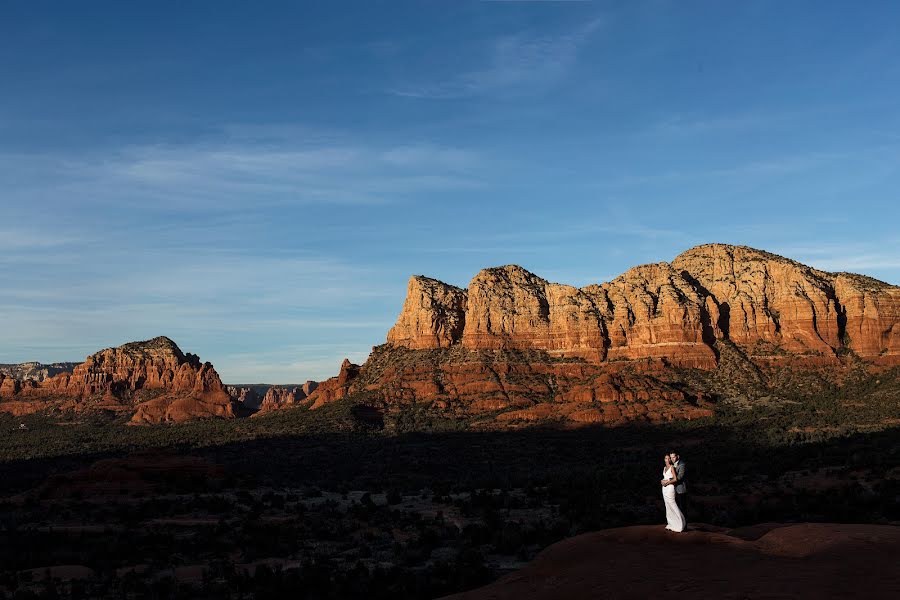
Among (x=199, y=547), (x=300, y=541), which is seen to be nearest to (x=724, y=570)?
(x=300, y=541)

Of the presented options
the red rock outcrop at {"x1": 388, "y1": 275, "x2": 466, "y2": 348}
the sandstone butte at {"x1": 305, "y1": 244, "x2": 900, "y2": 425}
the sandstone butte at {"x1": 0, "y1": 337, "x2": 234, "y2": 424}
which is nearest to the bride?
the sandstone butte at {"x1": 305, "y1": 244, "x2": 900, "y2": 425}

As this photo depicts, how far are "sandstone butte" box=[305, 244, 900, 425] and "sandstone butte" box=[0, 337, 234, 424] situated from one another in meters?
36.7

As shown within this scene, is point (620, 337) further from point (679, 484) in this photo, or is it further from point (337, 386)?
point (679, 484)

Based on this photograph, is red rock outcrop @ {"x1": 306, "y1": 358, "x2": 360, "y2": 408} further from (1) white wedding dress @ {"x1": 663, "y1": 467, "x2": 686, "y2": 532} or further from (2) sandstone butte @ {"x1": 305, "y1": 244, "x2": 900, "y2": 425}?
(1) white wedding dress @ {"x1": 663, "y1": 467, "x2": 686, "y2": 532}

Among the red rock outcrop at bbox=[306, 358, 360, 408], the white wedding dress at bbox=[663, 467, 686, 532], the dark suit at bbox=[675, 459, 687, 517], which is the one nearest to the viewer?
the white wedding dress at bbox=[663, 467, 686, 532]

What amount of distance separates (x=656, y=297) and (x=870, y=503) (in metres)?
96.8

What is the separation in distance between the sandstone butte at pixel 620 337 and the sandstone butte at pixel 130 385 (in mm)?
36732

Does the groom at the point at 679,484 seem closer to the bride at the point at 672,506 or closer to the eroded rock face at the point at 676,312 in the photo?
the bride at the point at 672,506

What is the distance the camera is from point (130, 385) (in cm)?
16988

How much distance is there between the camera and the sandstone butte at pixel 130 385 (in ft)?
500

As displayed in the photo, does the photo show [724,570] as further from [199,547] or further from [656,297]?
[656,297]

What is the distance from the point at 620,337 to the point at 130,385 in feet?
383

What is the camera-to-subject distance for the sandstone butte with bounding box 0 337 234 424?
152250mm

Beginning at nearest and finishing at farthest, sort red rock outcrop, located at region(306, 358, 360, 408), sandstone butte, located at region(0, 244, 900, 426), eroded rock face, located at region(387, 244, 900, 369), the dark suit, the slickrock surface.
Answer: the slickrock surface → the dark suit → sandstone butte, located at region(0, 244, 900, 426) → eroded rock face, located at region(387, 244, 900, 369) → red rock outcrop, located at region(306, 358, 360, 408)
